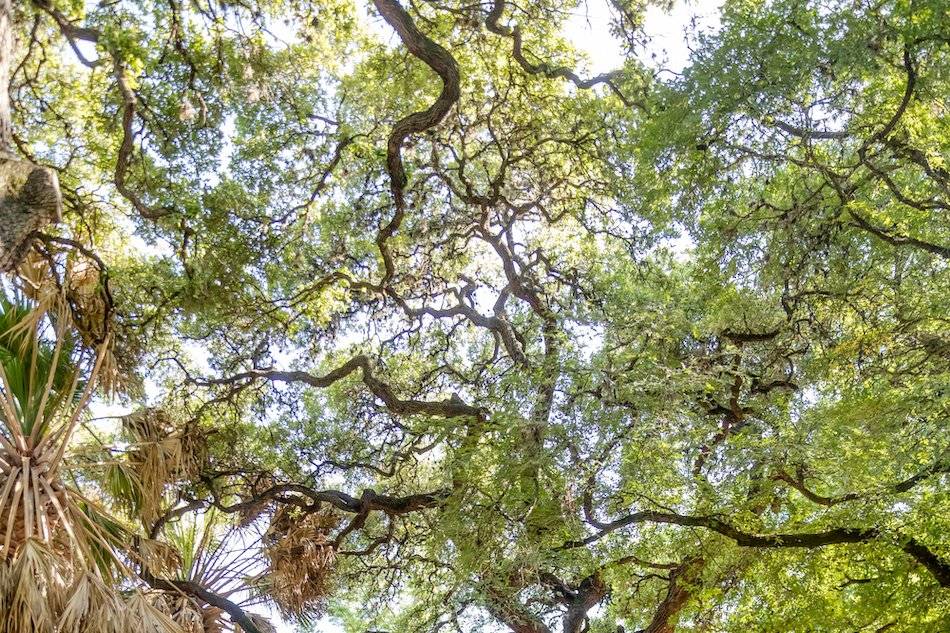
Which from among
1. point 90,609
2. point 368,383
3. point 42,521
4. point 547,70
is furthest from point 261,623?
point 547,70

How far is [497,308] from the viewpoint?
29.0ft

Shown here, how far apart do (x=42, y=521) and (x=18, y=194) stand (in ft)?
6.96

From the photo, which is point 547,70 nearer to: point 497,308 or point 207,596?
point 497,308

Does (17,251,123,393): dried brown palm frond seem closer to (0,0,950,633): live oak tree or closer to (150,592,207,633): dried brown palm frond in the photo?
(0,0,950,633): live oak tree

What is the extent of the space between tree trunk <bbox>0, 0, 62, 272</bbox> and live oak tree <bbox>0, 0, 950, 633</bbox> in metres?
1.41

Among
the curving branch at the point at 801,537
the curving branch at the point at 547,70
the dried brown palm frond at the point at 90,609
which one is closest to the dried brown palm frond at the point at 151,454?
the dried brown palm frond at the point at 90,609

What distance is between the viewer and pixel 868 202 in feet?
18.3

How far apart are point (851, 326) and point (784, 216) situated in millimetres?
2003

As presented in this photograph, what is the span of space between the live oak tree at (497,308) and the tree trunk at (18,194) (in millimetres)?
1413

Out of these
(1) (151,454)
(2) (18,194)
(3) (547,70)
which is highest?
→ (3) (547,70)

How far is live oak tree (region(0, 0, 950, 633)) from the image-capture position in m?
5.39

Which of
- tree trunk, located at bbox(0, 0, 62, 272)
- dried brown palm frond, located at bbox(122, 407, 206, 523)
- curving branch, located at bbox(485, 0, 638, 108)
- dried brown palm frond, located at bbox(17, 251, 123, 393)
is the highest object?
curving branch, located at bbox(485, 0, 638, 108)

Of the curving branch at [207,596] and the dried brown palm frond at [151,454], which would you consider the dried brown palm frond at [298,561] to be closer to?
the curving branch at [207,596]

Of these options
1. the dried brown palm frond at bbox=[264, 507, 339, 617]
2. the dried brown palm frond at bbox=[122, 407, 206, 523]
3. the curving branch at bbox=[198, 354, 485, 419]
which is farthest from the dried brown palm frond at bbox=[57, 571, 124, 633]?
the curving branch at bbox=[198, 354, 485, 419]
